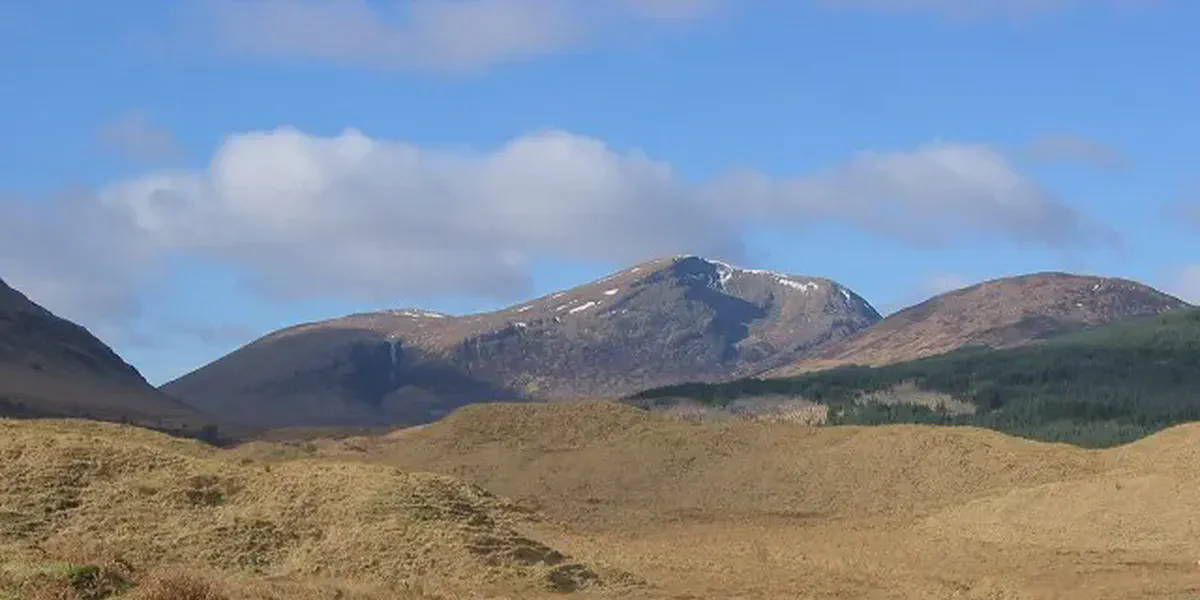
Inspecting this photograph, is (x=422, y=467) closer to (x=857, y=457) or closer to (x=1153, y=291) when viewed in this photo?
(x=857, y=457)

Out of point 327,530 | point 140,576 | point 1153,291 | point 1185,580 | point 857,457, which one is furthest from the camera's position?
point 1153,291

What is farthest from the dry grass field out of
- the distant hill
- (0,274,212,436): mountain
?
(0,274,212,436): mountain

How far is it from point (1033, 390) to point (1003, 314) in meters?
93.0

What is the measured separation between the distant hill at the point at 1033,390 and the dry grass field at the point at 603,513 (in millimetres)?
19830

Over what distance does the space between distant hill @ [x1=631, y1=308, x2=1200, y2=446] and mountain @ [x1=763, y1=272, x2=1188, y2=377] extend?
193 ft

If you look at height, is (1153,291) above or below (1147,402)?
above

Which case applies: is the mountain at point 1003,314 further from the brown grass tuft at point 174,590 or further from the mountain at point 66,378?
the brown grass tuft at point 174,590

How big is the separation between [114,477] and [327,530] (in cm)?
459

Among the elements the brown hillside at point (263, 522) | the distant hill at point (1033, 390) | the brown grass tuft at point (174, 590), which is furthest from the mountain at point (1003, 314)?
the brown grass tuft at point (174, 590)

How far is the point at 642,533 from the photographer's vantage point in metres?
42.8

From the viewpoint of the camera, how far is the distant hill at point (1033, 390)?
2980 inches

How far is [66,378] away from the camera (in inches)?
4434

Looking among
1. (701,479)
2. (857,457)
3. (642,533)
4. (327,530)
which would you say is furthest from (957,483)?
(327,530)

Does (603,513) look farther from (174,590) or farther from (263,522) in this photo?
(174,590)
